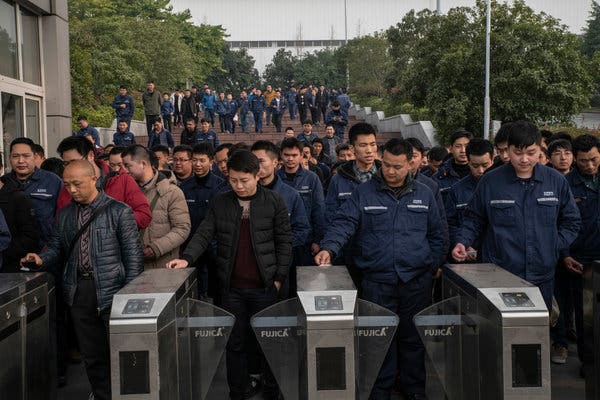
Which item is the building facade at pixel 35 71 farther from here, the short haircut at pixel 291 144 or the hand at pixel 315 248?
the hand at pixel 315 248

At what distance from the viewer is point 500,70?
1959cm

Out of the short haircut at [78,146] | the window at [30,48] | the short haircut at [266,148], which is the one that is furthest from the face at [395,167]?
the window at [30,48]

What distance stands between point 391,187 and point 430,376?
118 centimetres

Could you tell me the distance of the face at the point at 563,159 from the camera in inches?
225

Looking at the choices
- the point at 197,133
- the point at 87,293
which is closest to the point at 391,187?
the point at 87,293

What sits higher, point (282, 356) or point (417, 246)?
point (417, 246)

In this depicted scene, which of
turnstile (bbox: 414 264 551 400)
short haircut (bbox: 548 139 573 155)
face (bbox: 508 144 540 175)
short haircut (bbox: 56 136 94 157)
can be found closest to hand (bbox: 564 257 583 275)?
short haircut (bbox: 548 139 573 155)

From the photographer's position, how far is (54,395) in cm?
446

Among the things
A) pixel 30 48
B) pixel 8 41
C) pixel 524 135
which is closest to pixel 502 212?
pixel 524 135

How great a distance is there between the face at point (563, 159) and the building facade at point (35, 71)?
754 centimetres

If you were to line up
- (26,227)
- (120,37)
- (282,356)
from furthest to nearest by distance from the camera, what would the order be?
(120,37) → (26,227) → (282,356)

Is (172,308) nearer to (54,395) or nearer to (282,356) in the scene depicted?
(282,356)

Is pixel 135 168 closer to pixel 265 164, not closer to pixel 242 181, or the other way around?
pixel 265 164

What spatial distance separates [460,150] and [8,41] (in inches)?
282
